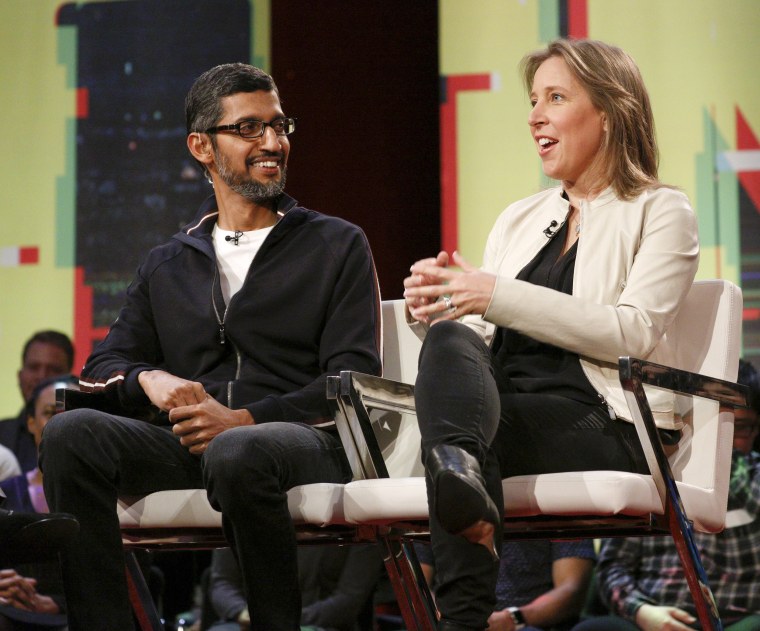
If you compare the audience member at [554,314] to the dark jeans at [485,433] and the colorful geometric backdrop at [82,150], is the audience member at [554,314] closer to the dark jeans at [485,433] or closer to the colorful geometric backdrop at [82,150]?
the dark jeans at [485,433]

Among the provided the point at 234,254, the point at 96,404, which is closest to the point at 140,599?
the point at 96,404

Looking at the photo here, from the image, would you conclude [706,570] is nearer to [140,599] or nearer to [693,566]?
[693,566]

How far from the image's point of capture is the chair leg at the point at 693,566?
207cm

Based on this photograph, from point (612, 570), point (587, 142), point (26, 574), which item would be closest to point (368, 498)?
Result: point (587, 142)

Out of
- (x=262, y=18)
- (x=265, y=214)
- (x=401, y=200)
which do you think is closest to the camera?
(x=265, y=214)

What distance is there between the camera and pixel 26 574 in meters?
3.51

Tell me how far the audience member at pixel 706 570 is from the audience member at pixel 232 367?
1.19 m

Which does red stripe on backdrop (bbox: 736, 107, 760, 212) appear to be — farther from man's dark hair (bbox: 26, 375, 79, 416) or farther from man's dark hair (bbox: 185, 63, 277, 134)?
man's dark hair (bbox: 26, 375, 79, 416)

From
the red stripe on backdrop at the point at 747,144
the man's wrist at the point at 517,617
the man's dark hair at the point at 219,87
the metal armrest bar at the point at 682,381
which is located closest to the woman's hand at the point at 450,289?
the metal armrest bar at the point at 682,381

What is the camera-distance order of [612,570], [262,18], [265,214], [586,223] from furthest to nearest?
[262,18]
[612,570]
[265,214]
[586,223]

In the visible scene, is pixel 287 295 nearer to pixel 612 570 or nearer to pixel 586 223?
pixel 586 223

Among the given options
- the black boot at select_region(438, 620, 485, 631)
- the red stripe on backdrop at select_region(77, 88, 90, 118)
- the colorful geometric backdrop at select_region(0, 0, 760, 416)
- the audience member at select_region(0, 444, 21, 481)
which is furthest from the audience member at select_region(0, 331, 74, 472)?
the black boot at select_region(438, 620, 485, 631)

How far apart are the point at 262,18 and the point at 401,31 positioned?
2.10 feet

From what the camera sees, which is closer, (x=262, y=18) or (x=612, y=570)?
(x=612, y=570)
